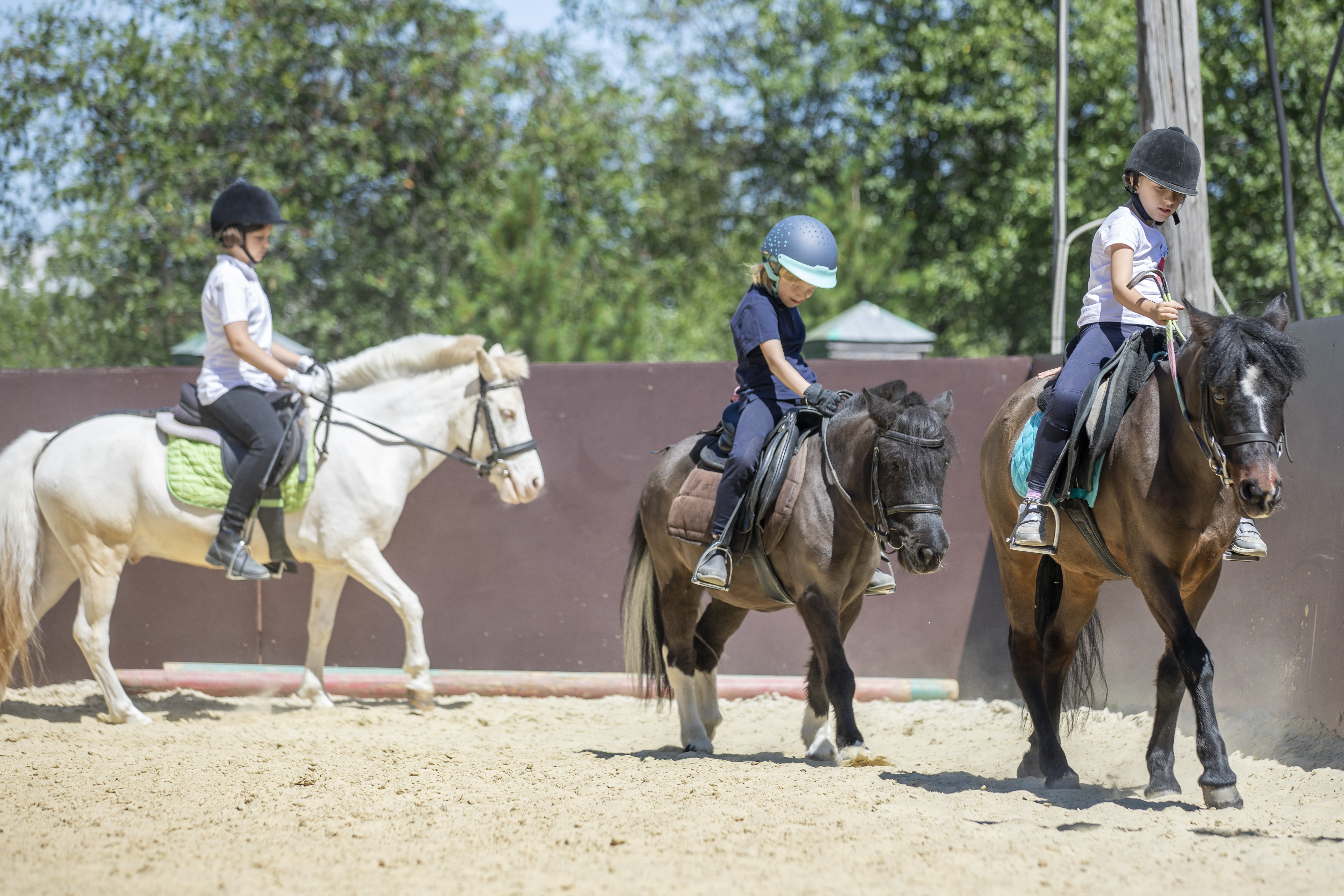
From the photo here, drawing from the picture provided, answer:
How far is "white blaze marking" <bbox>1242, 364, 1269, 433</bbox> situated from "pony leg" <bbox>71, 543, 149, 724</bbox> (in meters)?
5.72

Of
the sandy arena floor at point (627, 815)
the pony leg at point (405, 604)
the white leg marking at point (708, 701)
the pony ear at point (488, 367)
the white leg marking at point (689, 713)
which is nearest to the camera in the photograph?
the sandy arena floor at point (627, 815)

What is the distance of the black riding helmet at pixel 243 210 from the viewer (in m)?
6.30

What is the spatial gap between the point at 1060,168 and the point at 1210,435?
4.57m

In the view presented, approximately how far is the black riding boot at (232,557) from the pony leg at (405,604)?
54 cm

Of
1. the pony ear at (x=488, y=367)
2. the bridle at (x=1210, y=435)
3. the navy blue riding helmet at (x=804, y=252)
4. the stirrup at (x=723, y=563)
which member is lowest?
the stirrup at (x=723, y=563)

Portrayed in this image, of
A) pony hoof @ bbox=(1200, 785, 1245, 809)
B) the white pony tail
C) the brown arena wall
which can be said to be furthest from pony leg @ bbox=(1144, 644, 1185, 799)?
the white pony tail

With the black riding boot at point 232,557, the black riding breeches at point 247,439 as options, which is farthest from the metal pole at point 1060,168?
the black riding boot at point 232,557

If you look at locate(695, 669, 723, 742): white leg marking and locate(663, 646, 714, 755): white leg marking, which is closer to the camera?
locate(663, 646, 714, 755): white leg marking

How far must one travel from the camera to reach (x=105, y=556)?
6363 mm

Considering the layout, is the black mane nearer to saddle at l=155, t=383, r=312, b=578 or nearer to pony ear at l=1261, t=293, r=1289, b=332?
pony ear at l=1261, t=293, r=1289, b=332

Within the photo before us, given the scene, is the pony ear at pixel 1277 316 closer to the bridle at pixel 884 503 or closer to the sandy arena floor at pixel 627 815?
the bridle at pixel 884 503

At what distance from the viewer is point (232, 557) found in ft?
20.4

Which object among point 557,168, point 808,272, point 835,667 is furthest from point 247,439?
point 557,168

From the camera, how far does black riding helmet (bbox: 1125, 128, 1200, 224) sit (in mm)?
4559
